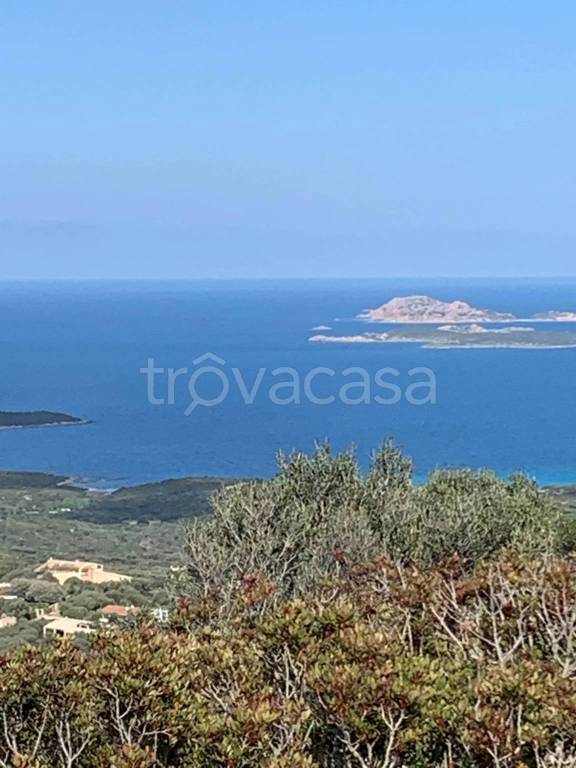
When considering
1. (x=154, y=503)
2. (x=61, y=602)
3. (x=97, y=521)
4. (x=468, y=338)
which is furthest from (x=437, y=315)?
(x=61, y=602)

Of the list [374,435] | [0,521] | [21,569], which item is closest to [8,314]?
[374,435]

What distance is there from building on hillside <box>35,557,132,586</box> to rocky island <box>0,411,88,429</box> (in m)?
53.4

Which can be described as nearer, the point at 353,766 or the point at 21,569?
the point at 353,766

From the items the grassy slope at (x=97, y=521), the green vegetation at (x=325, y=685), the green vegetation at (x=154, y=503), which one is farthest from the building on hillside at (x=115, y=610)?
the green vegetation at (x=154, y=503)

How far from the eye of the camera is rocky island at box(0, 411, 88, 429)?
255 feet

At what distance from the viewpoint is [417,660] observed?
5.33 m

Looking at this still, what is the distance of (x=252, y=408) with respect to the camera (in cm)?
8500

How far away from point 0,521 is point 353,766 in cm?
3484

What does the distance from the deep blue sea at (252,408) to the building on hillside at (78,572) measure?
30.8 metres

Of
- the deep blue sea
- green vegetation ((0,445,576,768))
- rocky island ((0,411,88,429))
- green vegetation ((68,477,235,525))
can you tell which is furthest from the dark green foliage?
green vegetation ((0,445,576,768))

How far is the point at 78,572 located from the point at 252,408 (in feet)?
200

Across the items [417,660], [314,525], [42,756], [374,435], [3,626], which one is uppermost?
[417,660]

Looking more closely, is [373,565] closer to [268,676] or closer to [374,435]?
[268,676]

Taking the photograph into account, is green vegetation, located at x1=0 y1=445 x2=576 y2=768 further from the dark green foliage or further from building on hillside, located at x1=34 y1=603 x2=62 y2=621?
the dark green foliage
